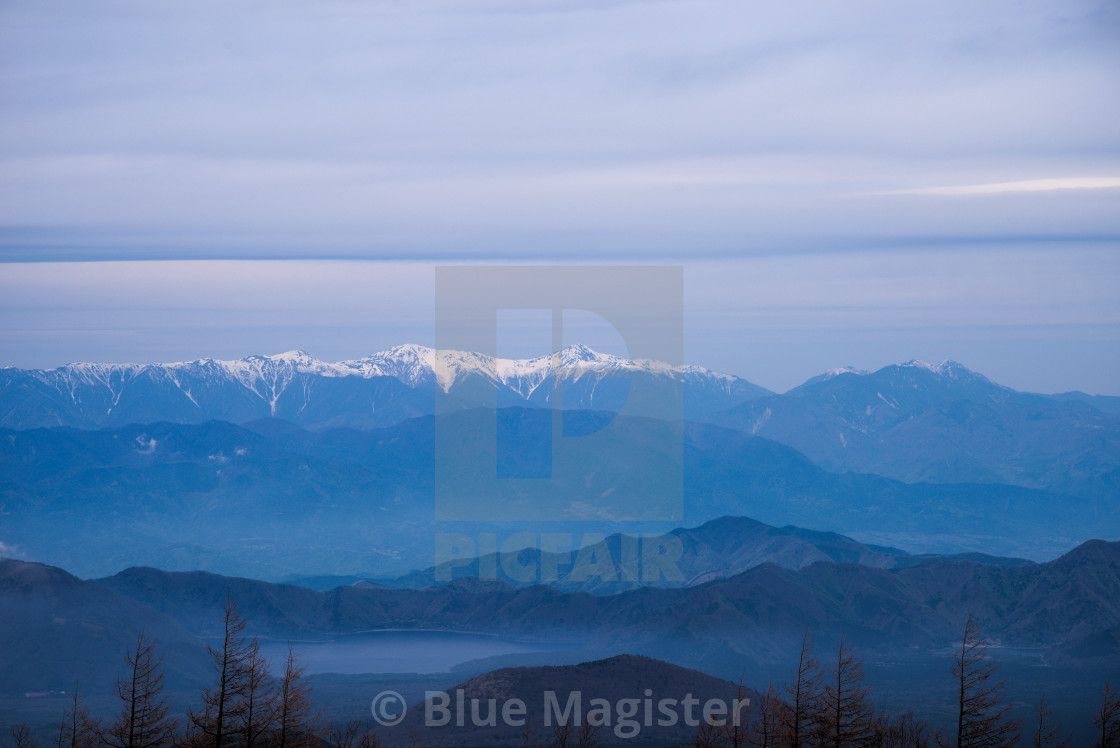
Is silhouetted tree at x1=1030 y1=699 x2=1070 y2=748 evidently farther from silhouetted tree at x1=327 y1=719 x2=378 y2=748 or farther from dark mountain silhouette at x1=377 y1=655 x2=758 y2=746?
silhouetted tree at x1=327 y1=719 x2=378 y2=748

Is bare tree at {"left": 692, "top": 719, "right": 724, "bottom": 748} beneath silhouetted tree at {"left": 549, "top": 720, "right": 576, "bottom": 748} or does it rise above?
above

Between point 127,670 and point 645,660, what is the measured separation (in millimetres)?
115452

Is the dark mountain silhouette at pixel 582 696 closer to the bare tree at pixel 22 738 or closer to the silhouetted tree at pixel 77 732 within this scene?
the silhouetted tree at pixel 77 732

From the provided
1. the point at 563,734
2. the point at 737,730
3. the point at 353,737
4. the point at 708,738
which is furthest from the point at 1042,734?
the point at 708,738

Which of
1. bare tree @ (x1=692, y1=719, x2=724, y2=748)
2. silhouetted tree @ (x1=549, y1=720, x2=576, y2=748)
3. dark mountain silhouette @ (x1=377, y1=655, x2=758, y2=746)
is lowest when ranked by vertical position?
dark mountain silhouette @ (x1=377, y1=655, x2=758, y2=746)

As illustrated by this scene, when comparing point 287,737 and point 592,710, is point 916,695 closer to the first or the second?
point 592,710

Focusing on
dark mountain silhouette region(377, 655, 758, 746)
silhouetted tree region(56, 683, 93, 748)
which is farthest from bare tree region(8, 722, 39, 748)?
dark mountain silhouette region(377, 655, 758, 746)

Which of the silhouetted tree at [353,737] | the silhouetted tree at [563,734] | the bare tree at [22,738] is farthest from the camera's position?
the bare tree at [22,738]

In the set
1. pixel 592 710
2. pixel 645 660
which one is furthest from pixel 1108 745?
pixel 645 660

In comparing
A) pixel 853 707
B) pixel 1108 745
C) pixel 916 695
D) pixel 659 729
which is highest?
pixel 853 707

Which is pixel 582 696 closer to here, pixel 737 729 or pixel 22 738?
pixel 737 729

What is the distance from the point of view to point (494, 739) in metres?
111

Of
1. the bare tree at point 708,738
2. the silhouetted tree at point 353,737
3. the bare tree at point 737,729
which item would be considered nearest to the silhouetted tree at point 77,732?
the silhouetted tree at point 353,737

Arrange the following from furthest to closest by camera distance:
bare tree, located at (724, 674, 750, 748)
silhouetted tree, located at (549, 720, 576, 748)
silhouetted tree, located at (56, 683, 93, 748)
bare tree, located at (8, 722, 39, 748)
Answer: bare tree, located at (8, 722, 39, 748) < silhouetted tree, located at (549, 720, 576, 748) < silhouetted tree, located at (56, 683, 93, 748) < bare tree, located at (724, 674, 750, 748)
